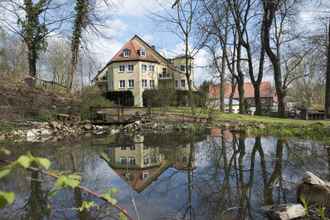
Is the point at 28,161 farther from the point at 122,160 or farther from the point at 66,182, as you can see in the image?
the point at 122,160

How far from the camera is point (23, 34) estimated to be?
21.2 meters

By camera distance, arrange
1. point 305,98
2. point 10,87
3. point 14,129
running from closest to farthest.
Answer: point 14,129 < point 10,87 < point 305,98

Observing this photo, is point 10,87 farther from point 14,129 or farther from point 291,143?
point 291,143

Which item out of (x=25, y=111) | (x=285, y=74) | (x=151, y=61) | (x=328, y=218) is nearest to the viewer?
(x=328, y=218)

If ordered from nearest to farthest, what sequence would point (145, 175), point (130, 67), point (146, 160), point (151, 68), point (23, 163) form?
point (23, 163) → point (145, 175) → point (146, 160) → point (130, 67) → point (151, 68)

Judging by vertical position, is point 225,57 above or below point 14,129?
above

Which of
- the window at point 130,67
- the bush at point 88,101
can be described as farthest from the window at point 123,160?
the window at point 130,67

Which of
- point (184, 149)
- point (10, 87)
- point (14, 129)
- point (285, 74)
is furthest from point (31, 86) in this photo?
point (285, 74)

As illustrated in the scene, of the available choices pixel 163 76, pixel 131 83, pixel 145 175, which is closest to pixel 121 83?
pixel 131 83

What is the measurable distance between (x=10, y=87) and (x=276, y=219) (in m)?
17.2

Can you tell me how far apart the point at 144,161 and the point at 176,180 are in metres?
2.12

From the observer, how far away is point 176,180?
18.3 feet

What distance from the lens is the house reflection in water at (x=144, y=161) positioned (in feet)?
19.1

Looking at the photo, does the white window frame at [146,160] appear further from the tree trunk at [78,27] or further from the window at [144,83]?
the window at [144,83]
